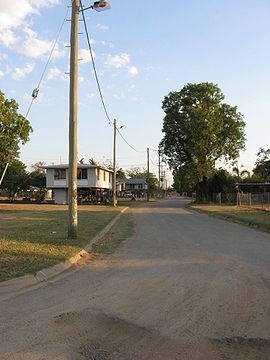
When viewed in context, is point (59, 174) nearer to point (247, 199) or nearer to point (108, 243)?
point (247, 199)

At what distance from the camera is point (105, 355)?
4.64m

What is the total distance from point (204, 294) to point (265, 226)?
14.2 m

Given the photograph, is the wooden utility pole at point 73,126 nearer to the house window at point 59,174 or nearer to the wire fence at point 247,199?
the wire fence at point 247,199

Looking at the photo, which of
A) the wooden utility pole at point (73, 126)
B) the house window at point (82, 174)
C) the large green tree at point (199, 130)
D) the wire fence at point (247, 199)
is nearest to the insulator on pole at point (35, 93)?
the wooden utility pole at point (73, 126)

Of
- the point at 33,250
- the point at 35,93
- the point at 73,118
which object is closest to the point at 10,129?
the point at 35,93

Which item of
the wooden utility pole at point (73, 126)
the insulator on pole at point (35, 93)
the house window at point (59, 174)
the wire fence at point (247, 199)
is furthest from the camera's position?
the house window at point (59, 174)

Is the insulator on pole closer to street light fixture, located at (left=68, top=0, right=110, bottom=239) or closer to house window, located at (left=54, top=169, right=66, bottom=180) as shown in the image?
street light fixture, located at (left=68, top=0, right=110, bottom=239)

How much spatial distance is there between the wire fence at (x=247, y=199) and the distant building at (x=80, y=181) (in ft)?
57.3

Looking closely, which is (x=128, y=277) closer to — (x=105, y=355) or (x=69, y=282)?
(x=69, y=282)

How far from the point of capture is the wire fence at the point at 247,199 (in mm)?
38256

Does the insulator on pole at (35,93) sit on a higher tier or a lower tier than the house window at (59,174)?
higher

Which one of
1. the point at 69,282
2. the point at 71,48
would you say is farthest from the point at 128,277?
→ the point at 71,48

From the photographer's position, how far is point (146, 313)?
6191 mm

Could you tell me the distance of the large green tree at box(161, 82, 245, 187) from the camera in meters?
58.2
